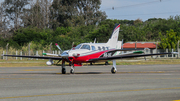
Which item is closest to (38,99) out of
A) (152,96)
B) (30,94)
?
(30,94)

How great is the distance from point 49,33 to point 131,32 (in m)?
21.2

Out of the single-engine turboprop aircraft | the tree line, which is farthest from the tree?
the single-engine turboprop aircraft

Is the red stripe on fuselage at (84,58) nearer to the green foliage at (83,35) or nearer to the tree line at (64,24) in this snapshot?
the green foliage at (83,35)

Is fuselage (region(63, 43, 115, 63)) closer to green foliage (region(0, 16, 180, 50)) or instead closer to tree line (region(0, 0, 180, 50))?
green foliage (region(0, 16, 180, 50))

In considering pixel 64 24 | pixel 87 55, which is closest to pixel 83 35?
pixel 64 24

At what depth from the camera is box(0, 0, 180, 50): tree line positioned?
219ft

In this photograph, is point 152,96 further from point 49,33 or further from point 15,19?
point 15,19

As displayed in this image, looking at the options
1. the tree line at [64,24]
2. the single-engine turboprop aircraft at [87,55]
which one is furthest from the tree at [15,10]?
the single-engine turboprop aircraft at [87,55]

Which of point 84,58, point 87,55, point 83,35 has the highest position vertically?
point 83,35

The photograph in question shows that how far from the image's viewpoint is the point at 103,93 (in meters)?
10.2

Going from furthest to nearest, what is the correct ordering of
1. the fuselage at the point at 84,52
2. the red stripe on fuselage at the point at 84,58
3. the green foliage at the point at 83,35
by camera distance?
the green foliage at the point at 83,35 → the red stripe on fuselage at the point at 84,58 → the fuselage at the point at 84,52

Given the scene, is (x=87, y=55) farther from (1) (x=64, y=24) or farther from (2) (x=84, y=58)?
(1) (x=64, y=24)

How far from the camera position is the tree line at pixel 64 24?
6681 cm

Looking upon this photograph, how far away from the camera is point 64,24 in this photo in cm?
8456
